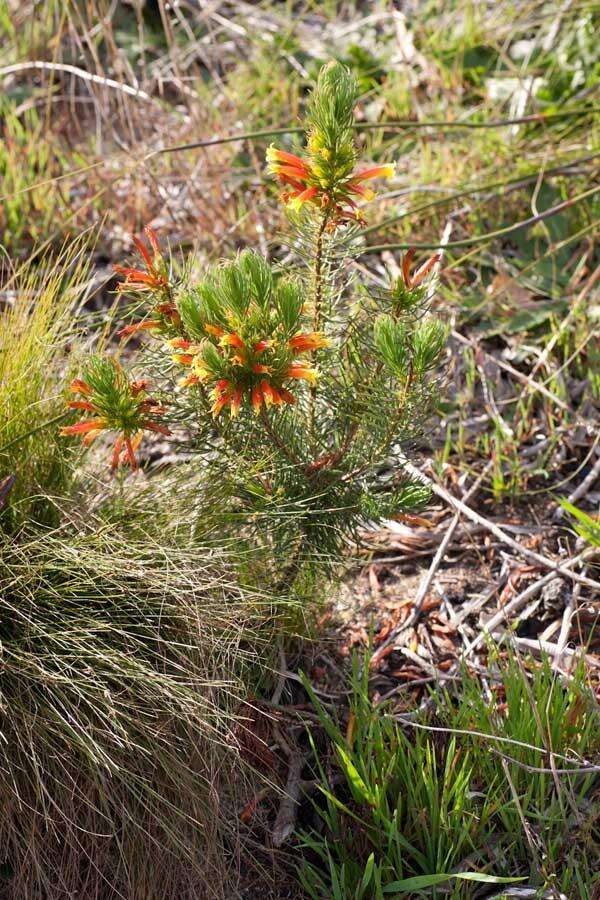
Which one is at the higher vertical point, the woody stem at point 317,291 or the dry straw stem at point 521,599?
the woody stem at point 317,291

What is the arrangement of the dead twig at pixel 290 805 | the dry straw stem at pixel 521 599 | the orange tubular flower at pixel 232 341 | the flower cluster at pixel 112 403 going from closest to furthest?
the orange tubular flower at pixel 232 341
the flower cluster at pixel 112 403
the dead twig at pixel 290 805
the dry straw stem at pixel 521 599

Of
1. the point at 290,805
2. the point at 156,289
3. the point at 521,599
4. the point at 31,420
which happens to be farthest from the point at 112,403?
the point at 521,599

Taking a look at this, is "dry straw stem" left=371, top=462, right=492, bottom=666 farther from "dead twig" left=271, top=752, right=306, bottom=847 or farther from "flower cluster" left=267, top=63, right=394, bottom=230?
"flower cluster" left=267, top=63, right=394, bottom=230

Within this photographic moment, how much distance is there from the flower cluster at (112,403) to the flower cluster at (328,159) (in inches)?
13.9

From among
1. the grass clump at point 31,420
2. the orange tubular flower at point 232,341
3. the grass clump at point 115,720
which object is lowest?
the grass clump at point 115,720

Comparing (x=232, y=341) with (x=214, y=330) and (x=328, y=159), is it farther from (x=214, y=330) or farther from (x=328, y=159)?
(x=328, y=159)

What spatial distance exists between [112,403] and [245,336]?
24cm

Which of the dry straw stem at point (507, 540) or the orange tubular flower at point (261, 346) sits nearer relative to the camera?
the orange tubular flower at point (261, 346)

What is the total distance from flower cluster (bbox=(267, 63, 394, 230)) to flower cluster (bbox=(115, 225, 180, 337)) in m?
0.21

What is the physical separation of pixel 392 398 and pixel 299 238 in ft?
0.94

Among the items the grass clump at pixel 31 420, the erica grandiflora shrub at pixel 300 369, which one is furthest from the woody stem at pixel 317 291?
the grass clump at pixel 31 420

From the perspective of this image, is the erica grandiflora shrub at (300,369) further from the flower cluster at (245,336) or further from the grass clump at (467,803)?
the grass clump at (467,803)

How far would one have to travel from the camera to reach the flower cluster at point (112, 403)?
1361mm

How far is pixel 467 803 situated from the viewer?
1492 millimetres
